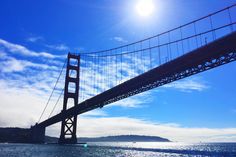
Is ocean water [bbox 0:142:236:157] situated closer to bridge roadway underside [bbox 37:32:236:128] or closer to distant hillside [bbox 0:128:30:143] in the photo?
bridge roadway underside [bbox 37:32:236:128]

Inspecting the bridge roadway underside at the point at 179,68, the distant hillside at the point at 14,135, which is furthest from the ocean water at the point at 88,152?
the distant hillside at the point at 14,135

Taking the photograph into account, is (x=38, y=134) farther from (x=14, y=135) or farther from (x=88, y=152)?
(x=88, y=152)

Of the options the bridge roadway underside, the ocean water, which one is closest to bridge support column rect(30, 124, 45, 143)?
the ocean water

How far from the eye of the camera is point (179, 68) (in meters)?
31.8

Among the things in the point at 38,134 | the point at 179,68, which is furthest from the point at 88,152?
the point at 38,134

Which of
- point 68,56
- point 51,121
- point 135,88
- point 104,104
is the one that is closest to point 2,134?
point 51,121

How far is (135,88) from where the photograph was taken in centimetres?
3972

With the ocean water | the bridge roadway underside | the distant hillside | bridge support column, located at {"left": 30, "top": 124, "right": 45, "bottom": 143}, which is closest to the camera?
the bridge roadway underside

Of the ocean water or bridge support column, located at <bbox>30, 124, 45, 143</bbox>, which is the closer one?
the ocean water

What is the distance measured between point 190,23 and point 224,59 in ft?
26.0

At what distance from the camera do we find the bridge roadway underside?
88.2ft

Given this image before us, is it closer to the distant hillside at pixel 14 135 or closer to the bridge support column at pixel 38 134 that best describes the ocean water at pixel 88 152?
the bridge support column at pixel 38 134

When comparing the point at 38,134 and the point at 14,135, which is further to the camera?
the point at 14,135

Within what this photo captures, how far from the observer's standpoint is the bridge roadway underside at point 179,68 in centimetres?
2688
